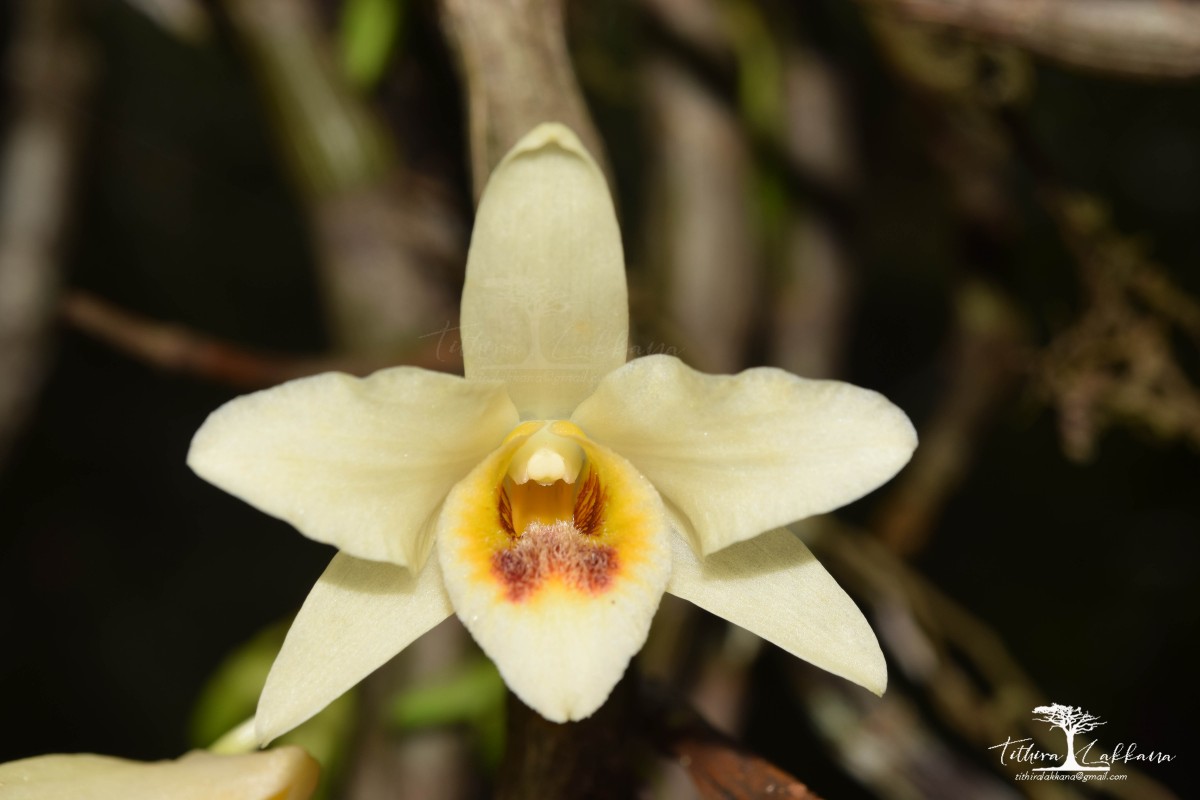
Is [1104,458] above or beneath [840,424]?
beneath

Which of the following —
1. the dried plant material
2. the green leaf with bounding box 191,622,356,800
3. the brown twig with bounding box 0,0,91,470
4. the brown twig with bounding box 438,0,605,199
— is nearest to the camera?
the brown twig with bounding box 438,0,605,199

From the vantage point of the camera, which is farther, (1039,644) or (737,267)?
(1039,644)

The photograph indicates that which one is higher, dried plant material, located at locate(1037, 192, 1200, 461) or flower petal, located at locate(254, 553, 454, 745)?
dried plant material, located at locate(1037, 192, 1200, 461)

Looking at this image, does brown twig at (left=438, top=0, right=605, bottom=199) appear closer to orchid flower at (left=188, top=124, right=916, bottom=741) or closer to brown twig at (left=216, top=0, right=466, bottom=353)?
orchid flower at (left=188, top=124, right=916, bottom=741)

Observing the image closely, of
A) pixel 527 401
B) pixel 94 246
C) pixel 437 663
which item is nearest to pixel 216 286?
pixel 94 246

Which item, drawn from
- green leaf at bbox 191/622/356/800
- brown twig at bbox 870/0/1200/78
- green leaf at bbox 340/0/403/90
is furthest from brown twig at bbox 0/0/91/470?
brown twig at bbox 870/0/1200/78

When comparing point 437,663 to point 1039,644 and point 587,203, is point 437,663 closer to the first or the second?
point 587,203

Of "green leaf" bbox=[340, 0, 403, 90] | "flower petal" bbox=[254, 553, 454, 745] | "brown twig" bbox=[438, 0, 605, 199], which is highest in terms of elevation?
"green leaf" bbox=[340, 0, 403, 90]
